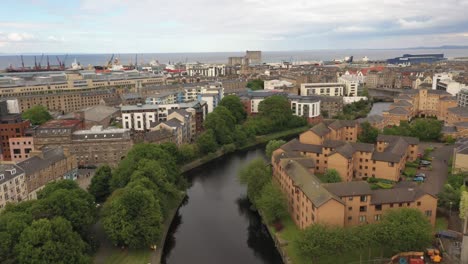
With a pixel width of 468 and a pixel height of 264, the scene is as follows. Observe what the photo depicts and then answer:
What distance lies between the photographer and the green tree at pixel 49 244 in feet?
57.1

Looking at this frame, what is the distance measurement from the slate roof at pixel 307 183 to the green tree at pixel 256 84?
194ft

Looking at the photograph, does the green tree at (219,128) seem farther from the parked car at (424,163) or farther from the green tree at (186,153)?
the parked car at (424,163)

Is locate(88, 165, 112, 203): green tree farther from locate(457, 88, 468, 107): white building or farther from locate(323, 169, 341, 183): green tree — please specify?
locate(457, 88, 468, 107): white building

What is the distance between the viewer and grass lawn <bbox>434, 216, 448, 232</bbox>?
919 inches

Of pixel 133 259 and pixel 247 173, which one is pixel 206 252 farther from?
pixel 247 173

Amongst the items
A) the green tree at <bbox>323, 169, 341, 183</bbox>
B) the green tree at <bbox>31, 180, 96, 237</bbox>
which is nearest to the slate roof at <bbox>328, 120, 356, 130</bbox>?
the green tree at <bbox>323, 169, 341, 183</bbox>

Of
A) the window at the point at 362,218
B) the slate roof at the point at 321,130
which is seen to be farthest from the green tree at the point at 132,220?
the slate roof at the point at 321,130

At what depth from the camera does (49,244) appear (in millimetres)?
17531

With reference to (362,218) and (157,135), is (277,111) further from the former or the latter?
(362,218)

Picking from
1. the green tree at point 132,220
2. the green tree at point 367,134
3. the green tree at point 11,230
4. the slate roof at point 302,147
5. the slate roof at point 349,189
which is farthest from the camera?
the green tree at point 367,134

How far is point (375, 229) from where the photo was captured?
772 inches

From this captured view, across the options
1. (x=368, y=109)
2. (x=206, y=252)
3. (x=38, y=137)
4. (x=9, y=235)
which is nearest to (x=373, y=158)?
(x=206, y=252)

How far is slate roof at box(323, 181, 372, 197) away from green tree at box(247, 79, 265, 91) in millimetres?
65026

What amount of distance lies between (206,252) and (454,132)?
35.8 metres
